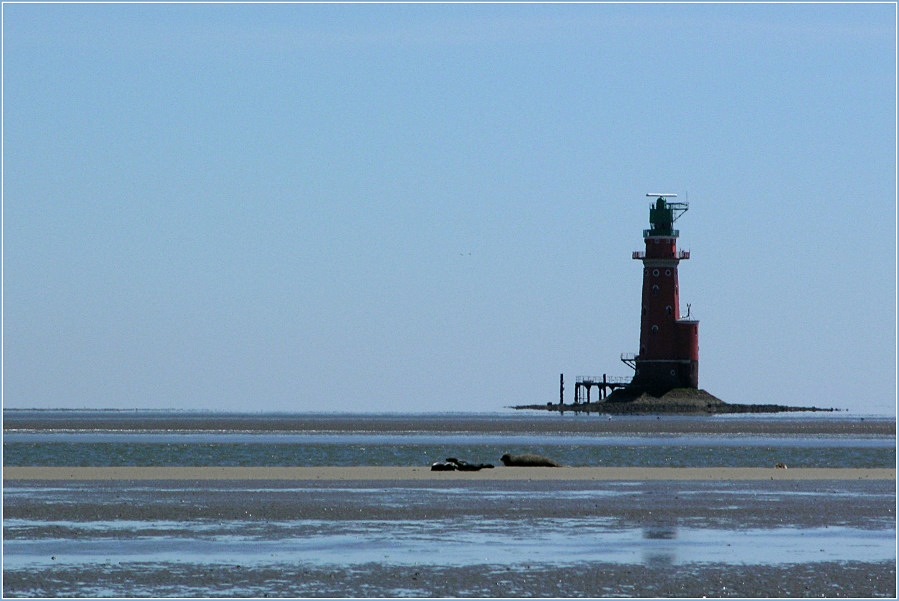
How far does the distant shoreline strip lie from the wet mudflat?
16.2ft

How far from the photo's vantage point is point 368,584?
20.4 m

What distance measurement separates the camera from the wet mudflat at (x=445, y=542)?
2025cm

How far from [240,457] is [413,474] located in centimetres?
1530

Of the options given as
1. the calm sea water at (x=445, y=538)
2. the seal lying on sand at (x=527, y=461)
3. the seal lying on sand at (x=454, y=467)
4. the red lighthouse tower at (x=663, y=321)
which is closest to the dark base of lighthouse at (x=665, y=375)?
the red lighthouse tower at (x=663, y=321)

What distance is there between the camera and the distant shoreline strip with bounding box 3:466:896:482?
1667 inches

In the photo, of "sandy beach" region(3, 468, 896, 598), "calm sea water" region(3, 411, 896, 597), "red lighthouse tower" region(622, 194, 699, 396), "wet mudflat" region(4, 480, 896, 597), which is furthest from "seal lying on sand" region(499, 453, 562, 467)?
"red lighthouse tower" region(622, 194, 699, 396)

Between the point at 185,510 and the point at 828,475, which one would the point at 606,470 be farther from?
the point at 185,510

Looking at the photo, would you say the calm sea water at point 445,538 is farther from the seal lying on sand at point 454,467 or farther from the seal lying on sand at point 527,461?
the seal lying on sand at point 527,461

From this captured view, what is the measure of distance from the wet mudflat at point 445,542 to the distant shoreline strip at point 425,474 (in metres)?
4.95

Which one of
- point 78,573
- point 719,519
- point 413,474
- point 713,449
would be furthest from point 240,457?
point 78,573

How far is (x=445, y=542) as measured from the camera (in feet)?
81.5

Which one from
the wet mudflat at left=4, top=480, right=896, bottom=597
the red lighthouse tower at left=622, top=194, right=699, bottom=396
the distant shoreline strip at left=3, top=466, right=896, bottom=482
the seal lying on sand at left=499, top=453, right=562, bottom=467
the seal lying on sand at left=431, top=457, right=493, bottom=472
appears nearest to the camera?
the wet mudflat at left=4, top=480, right=896, bottom=597

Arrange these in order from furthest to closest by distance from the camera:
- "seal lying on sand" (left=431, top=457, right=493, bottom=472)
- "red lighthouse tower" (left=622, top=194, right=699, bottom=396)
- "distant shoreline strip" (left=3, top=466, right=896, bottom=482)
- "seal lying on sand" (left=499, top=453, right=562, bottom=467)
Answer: "red lighthouse tower" (left=622, top=194, right=699, bottom=396) < "seal lying on sand" (left=499, top=453, right=562, bottom=467) < "seal lying on sand" (left=431, top=457, right=493, bottom=472) < "distant shoreline strip" (left=3, top=466, right=896, bottom=482)

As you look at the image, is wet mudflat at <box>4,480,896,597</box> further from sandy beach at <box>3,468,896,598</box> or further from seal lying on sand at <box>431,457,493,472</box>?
seal lying on sand at <box>431,457,493,472</box>
